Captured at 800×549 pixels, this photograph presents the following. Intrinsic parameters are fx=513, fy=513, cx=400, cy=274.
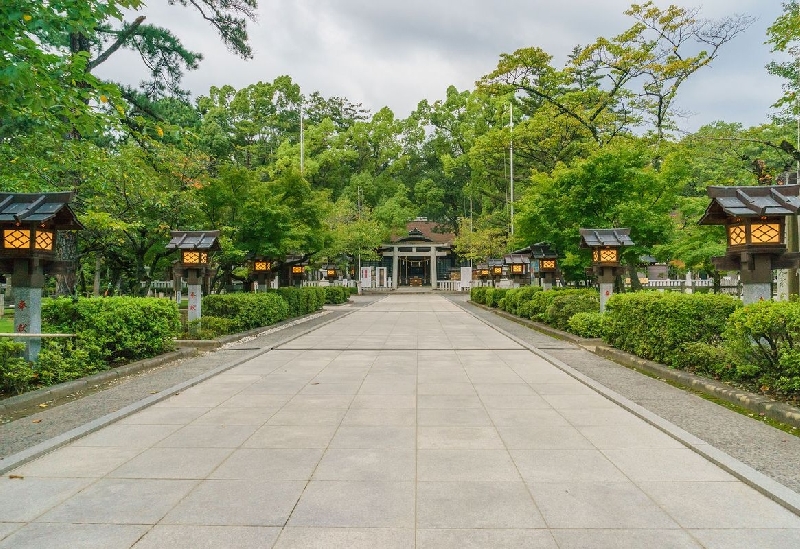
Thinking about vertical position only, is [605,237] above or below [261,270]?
above

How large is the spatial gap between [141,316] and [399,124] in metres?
47.0

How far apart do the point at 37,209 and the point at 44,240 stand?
442mm

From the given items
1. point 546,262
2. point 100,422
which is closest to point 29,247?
point 100,422

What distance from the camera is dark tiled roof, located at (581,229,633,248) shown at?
41.6 feet

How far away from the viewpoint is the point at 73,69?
6.43 m

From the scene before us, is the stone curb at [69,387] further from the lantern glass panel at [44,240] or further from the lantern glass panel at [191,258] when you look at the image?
the lantern glass panel at [191,258]

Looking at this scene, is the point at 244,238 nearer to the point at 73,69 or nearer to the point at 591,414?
the point at 73,69

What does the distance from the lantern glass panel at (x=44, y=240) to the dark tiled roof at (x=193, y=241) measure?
483 centimetres

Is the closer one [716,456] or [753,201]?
[716,456]

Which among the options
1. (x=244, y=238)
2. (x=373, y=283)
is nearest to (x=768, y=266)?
(x=244, y=238)

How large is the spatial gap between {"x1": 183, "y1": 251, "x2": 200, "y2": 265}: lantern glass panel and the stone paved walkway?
6.48m

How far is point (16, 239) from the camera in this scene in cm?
710

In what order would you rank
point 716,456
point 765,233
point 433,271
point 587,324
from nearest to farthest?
point 716,456 → point 765,233 → point 587,324 → point 433,271

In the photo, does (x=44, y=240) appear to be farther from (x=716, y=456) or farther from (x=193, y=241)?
(x=716, y=456)
